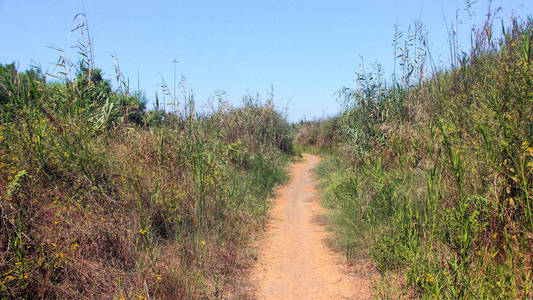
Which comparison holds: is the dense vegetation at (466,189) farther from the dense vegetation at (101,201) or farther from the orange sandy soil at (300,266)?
the dense vegetation at (101,201)

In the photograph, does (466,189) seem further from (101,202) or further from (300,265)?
(101,202)

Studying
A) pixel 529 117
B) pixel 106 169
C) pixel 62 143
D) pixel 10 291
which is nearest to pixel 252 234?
pixel 106 169

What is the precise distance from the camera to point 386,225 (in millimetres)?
4984

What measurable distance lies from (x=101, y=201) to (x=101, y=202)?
0.04 feet

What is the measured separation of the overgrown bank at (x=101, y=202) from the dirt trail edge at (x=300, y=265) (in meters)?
0.51

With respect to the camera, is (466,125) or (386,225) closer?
(466,125)

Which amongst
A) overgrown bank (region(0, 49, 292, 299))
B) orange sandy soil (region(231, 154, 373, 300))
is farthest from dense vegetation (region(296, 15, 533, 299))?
overgrown bank (region(0, 49, 292, 299))

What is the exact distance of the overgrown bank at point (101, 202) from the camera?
3.40 metres

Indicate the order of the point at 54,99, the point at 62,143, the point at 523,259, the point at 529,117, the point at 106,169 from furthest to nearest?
the point at 54,99
the point at 106,169
the point at 62,143
the point at 529,117
the point at 523,259

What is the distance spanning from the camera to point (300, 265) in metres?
5.23

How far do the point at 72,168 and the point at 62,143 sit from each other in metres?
0.31

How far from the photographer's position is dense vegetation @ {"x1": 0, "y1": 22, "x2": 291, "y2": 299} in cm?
340

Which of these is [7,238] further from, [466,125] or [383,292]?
[466,125]

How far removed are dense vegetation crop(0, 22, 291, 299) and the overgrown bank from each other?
0.01m
